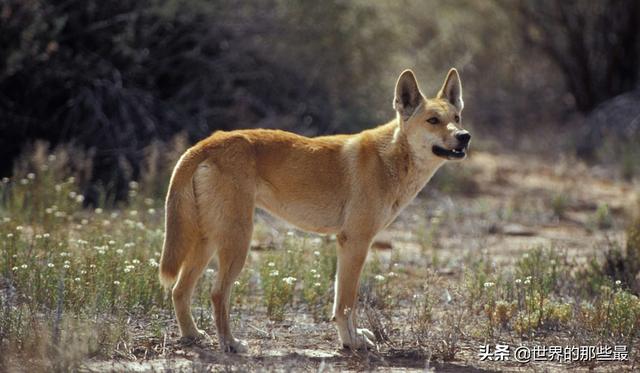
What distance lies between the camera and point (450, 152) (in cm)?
590

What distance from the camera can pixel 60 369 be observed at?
443cm

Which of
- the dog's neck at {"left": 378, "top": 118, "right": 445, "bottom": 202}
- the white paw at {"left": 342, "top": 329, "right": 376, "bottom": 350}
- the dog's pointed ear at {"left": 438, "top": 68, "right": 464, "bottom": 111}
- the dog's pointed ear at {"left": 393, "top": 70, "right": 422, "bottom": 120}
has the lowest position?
the white paw at {"left": 342, "top": 329, "right": 376, "bottom": 350}

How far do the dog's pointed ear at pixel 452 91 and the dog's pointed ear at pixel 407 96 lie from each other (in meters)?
0.38

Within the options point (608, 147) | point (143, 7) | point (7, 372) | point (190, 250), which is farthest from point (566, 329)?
point (608, 147)

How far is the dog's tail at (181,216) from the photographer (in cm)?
534

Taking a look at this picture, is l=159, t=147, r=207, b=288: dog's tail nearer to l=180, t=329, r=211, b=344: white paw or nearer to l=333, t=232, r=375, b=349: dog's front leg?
l=180, t=329, r=211, b=344: white paw

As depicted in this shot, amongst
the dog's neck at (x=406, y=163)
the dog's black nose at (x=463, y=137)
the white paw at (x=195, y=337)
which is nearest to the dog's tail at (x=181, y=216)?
the white paw at (x=195, y=337)

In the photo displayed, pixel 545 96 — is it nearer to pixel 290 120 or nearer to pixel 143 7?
pixel 290 120

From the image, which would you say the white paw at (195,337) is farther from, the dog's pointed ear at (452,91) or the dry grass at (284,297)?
the dog's pointed ear at (452,91)

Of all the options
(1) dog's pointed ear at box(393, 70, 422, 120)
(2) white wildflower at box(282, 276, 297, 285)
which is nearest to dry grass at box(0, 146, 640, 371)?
(2) white wildflower at box(282, 276, 297, 285)

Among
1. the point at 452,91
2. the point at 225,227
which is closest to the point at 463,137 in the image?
the point at 452,91

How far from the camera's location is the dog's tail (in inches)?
210

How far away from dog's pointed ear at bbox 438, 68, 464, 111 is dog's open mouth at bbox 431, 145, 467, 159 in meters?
0.65

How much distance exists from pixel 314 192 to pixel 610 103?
1062 cm
